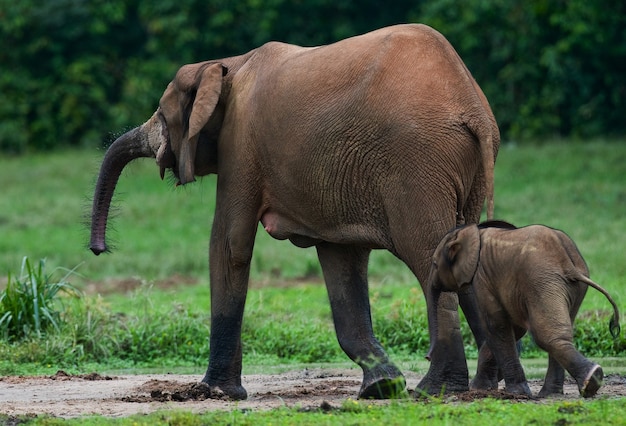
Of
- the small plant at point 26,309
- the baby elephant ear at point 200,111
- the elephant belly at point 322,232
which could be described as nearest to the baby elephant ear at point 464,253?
the elephant belly at point 322,232

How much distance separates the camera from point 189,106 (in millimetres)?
8992

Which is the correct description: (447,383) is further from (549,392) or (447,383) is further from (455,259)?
(455,259)

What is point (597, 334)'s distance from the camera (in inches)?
417

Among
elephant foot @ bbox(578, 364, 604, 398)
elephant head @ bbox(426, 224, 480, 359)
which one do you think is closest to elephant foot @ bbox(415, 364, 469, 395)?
elephant head @ bbox(426, 224, 480, 359)

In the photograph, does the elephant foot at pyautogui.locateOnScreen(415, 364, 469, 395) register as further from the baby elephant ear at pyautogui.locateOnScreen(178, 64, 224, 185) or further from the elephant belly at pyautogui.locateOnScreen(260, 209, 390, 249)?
the baby elephant ear at pyautogui.locateOnScreen(178, 64, 224, 185)

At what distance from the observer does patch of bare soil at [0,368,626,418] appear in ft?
26.0

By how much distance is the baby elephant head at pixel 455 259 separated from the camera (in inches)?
297

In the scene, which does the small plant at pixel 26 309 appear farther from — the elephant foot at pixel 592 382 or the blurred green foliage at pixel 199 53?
the blurred green foliage at pixel 199 53

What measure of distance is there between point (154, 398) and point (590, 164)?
13.9 metres

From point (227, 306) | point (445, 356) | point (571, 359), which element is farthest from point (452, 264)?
point (227, 306)

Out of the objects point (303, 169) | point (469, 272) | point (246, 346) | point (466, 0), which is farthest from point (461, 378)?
point (466, 0)

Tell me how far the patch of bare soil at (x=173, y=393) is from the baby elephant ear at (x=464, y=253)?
25.8 inches

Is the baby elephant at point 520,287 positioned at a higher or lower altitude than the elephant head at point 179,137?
lower

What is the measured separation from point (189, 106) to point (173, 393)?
1.89 metres
